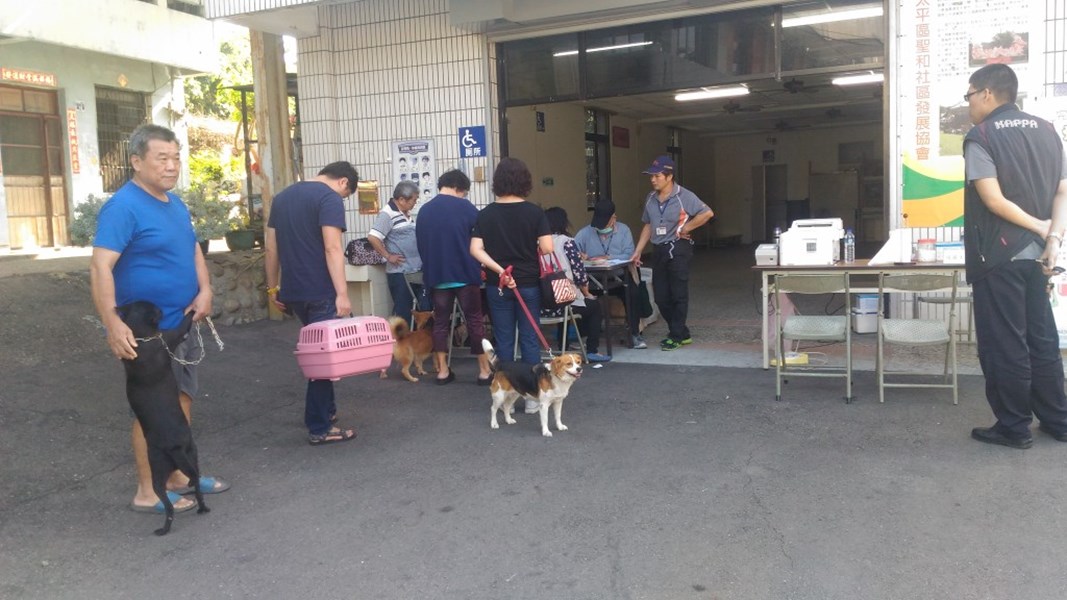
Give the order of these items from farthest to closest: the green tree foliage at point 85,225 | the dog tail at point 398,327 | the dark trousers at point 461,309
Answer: the green tree foliage at point 85,225 → the dog tail at point 398,327 → the dark trousers at point 461,309

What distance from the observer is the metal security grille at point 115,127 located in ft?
56.7

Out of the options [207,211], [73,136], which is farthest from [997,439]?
[73,136]

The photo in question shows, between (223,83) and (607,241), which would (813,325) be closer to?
(607,241)

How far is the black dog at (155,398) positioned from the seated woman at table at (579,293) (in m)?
3.43

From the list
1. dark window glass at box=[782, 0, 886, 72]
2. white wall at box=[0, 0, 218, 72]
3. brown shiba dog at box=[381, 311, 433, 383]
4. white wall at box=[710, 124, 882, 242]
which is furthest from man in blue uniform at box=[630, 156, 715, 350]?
white wall at box=[710, 124, 882, 242]

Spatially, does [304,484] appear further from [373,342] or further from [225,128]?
[225,128]

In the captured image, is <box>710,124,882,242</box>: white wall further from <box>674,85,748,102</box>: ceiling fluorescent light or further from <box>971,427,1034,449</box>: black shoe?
<box>971,427,1034,449</box>: black shoe

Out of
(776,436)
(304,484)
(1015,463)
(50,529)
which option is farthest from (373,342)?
(1015,463)

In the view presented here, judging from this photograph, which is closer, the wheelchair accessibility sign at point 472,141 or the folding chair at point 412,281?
the folding chair at point 412,281

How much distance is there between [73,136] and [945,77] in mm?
15684

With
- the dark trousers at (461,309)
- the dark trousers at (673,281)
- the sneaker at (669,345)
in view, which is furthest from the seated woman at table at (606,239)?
the dark trousers at (461,309)

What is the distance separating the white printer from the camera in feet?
20.7

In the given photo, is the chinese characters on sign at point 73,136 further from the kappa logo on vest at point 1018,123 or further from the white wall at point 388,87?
the kappa logo on vest at point 1018,123

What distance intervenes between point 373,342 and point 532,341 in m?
1.31
